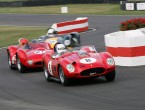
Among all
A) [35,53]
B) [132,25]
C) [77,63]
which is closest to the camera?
[77,63]

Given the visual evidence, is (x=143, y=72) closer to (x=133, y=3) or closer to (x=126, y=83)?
(x=126, y=83)

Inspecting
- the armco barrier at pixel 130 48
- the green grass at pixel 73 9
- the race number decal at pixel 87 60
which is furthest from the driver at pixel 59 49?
the green grass at pixel 73 9

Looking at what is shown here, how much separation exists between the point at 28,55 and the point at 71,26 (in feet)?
52.8

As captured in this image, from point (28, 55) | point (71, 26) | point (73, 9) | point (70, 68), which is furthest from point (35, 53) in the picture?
point (73, 9)

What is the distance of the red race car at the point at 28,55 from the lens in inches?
696

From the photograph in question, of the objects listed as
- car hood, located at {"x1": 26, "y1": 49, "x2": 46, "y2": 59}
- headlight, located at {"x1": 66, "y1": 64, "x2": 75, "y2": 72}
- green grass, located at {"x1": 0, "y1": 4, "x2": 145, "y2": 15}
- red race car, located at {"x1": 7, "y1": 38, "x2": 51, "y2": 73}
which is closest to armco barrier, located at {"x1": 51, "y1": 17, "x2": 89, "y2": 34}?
red race car, located at {"x1": 7, "y1": 38, "x2": 51, "y2": 73}

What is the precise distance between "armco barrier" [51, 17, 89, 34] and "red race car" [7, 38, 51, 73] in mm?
14071

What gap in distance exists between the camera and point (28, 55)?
1786 cm

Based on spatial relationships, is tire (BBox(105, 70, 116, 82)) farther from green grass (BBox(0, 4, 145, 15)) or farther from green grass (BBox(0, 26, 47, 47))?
green grass (BBox(0, 4, 145, 15))

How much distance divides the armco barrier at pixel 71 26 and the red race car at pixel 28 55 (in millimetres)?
14071

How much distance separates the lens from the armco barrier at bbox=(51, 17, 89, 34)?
33275 mm

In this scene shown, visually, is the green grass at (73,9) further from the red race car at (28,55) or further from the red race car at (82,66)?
the red race car at (82,66)

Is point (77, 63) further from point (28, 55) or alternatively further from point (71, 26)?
point (71, 26)

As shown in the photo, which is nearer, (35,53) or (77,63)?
(77,63)
